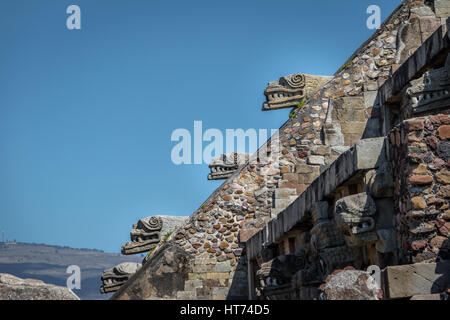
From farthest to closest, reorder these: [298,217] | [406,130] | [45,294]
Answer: [45,294]
[298,217]
[406,130]

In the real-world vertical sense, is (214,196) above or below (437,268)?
above

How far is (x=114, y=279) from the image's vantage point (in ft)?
47.4

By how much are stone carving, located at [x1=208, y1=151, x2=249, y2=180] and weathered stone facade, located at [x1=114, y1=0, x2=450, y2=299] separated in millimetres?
6570

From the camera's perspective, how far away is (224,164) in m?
19.1

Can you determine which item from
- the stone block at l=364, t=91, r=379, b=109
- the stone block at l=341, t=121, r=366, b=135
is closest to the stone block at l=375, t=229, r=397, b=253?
the stone block at l=341, t=121, r=366, b=135

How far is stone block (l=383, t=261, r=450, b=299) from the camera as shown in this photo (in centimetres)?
484

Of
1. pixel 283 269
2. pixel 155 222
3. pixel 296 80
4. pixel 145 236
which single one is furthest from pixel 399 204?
pixel 145 236

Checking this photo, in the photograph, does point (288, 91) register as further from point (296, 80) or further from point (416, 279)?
point (416, 279)

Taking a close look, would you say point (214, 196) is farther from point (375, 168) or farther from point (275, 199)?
point (375, 168)

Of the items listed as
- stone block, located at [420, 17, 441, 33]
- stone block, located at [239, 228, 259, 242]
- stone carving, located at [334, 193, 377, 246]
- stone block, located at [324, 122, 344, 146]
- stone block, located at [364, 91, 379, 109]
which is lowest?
stone carving, located at [334, 193, 377, 246]

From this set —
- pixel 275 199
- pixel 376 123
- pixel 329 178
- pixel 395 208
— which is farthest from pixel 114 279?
pixel 395 208

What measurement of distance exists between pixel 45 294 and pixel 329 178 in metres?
5.92

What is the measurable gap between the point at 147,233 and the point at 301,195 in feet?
27.6

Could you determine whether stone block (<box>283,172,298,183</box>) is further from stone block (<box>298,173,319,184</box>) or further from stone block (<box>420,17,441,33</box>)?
stone block (<box>420,17,441,33</box>)
